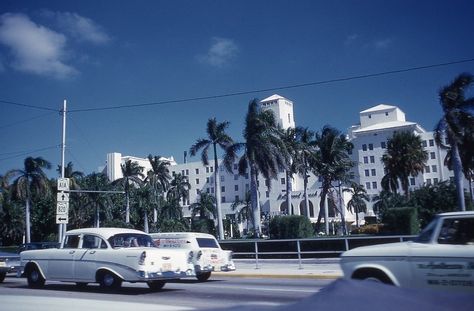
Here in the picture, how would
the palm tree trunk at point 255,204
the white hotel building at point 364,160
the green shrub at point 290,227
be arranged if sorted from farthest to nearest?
1. the white hotel building at point 364,160
2. the palm tree trunk at point 255,204
3. the green shrub at point 290,227

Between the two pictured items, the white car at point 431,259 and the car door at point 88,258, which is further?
the car door at point 88,258

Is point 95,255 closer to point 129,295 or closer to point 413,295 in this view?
point 129,295

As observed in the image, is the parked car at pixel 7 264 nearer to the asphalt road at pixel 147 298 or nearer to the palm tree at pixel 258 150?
the asphalt road at pixel 147 298

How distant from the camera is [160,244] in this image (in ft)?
59.5

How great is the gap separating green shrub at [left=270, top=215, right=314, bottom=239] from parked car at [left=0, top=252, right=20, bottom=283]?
73.8ft

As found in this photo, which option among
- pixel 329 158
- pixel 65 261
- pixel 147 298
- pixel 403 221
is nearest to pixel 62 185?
pixel 65 261

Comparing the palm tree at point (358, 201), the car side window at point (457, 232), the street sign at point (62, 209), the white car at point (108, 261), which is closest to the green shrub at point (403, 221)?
the street sign at point (62, 209)

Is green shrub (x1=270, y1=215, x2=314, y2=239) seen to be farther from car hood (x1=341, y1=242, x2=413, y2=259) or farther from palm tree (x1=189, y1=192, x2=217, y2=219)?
palm tree (x1=189, y1=192, x2=217, y2=219)

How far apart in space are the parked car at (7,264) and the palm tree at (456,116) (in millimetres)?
29736

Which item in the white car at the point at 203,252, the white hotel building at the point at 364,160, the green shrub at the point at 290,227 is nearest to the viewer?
the white car at the point at 203,252

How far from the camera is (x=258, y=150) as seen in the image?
144ft

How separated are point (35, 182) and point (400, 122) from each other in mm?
76301

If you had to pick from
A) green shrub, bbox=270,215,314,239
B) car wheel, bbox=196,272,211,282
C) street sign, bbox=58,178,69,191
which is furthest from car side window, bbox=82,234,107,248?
green shrub, bbox=270,215,314,239

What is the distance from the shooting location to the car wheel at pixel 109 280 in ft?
40.5
